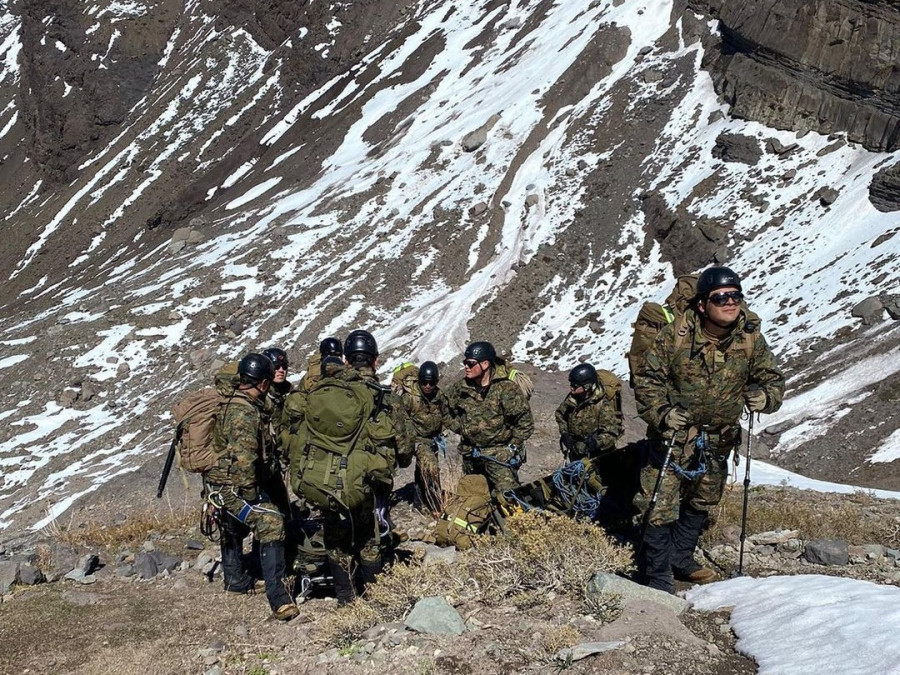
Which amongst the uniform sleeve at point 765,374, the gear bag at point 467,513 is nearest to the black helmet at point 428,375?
the gear bag at point 467,513

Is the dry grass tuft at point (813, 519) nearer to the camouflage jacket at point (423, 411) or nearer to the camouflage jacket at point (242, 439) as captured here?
the camouflage jacket at point (423, 411)

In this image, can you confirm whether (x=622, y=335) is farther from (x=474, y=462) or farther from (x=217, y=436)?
(x=217, y=436)

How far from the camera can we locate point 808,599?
4.85 m

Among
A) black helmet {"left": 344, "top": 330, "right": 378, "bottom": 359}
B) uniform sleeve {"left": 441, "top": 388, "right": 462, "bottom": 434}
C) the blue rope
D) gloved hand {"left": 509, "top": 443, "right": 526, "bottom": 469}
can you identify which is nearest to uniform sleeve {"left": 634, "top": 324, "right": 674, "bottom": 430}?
gloved hand {"left": 509, "top": 443, "right": 526, "bottom": 469}

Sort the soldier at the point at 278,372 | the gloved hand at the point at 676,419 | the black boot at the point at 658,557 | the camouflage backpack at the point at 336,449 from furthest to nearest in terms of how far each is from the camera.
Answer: the soldier at the point at 278,372 → the camouflage backpack at the point at 336,449 → the black boot at the point at 658,557 → the gloved hand at the point at 676,419

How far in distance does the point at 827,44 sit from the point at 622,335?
16.5m

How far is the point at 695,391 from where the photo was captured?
18.1 feet

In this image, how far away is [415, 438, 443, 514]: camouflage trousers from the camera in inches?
387

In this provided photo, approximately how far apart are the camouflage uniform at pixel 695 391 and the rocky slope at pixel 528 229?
39.3ft

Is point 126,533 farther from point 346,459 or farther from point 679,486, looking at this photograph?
point 679,486

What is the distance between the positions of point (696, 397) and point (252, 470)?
12.7 ft

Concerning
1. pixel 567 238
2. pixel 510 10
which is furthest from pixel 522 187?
pixel 510 10

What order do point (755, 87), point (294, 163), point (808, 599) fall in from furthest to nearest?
point (294, 163), point (755, 87), point (808, 599)

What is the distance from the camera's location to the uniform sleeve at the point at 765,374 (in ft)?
17.9
